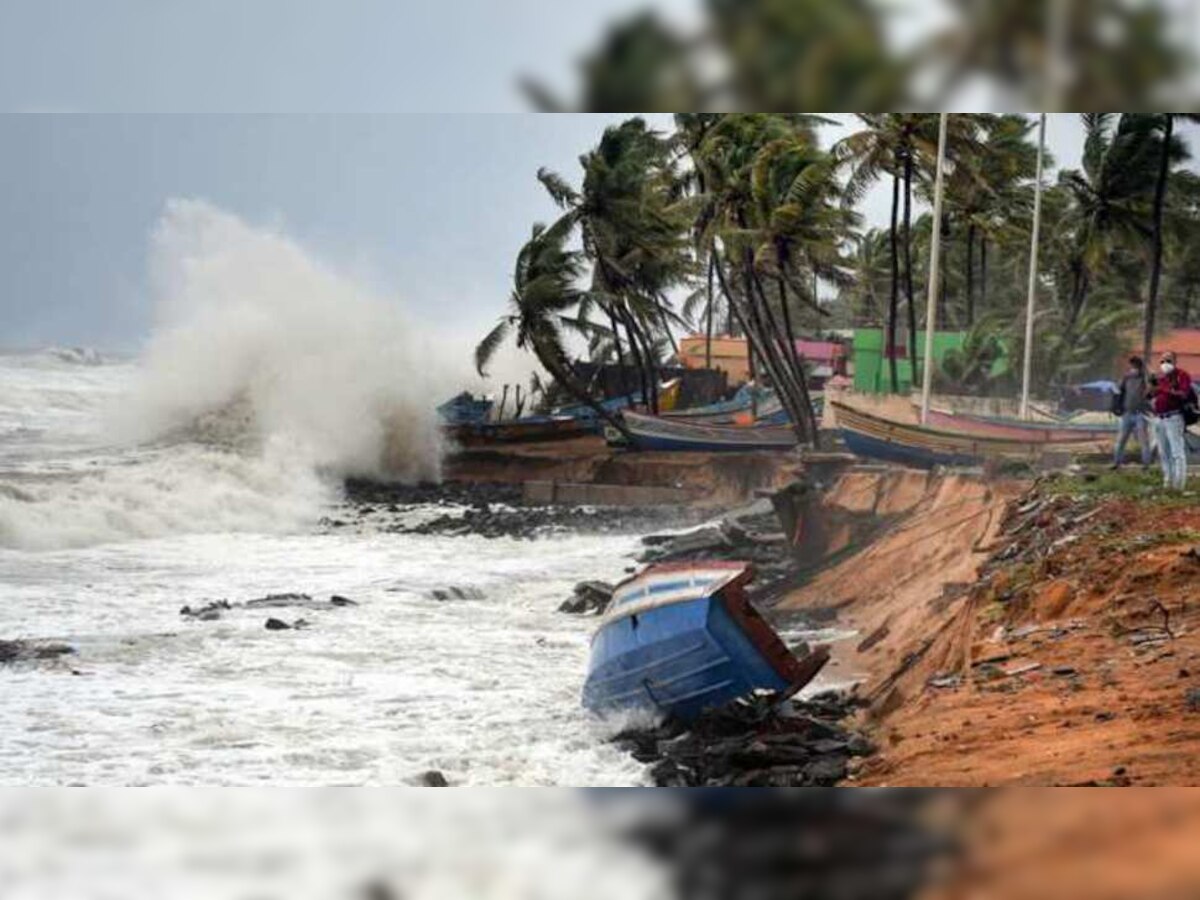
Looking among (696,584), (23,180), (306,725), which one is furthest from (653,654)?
(23,180)

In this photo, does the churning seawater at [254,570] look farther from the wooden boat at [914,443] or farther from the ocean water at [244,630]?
the wooden boat at [914,443]

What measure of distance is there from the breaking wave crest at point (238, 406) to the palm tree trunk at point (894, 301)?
1549mm

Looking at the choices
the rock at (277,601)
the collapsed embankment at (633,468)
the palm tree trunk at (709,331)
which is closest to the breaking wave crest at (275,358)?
the collapsed embankment at (633,468)

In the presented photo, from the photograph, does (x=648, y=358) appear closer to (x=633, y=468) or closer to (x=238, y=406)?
(x=633, y=468)

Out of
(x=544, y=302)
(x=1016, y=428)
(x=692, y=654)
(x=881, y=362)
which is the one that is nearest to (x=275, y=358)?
(x=544, y=302)

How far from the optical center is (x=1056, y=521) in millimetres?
6094

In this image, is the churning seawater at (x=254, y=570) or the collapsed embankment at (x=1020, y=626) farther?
the churning seawater at (x=254, y=570)

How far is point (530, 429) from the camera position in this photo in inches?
247

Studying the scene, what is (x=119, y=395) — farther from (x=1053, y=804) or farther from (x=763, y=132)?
(x=1053, y=804)

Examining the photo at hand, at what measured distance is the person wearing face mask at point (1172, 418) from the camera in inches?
240

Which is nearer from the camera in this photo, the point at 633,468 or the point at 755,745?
the point at 755,745

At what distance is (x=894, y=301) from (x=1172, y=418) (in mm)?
996

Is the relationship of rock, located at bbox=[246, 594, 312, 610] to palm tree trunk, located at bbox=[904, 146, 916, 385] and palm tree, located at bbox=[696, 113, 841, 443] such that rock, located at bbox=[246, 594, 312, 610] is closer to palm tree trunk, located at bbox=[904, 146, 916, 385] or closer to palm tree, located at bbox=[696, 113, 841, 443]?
palm tree, located at bbox=[696, 113, 841, 443]

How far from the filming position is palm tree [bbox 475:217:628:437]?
6.07 m
